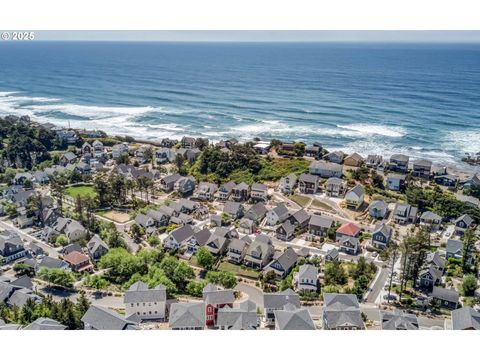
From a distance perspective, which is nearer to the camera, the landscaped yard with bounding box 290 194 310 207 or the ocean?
the landscaped yard with bounding box 290 194 310 207

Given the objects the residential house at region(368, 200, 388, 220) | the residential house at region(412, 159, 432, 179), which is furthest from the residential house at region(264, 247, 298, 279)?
the residential house at region(412, 159, 432, 179)

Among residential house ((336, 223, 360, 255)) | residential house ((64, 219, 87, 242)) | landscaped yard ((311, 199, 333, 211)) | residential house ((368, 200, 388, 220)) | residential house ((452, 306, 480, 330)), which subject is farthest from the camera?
landscaped yard ((311, 199, 333, 211))

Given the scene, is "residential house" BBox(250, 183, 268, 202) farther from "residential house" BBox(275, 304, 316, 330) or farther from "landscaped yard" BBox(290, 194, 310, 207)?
"residential house" BBox(275, 304, 316, 330)

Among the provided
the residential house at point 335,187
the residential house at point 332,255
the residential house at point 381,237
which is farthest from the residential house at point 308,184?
the residential house at point 332,255

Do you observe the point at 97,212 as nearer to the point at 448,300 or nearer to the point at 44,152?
the point at 44,152

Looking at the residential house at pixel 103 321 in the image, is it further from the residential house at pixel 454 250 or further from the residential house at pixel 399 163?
the residential house at pixel 399 163

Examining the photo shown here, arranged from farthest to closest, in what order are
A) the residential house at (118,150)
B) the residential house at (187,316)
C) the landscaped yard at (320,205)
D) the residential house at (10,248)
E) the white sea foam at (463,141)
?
the white sea foam at (463,141)
the residential house at (118,150)
the landscaped yard at (320,205)
the residential house at (10,248)
the residential house at (187,316)

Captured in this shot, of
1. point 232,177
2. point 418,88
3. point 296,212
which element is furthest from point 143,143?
point 418,88

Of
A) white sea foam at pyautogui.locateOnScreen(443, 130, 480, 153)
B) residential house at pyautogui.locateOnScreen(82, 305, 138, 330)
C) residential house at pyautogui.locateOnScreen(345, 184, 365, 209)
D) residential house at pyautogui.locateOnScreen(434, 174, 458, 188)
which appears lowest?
residential house at pyautogui.locateOnScreen(82, 305, 138, 330)
